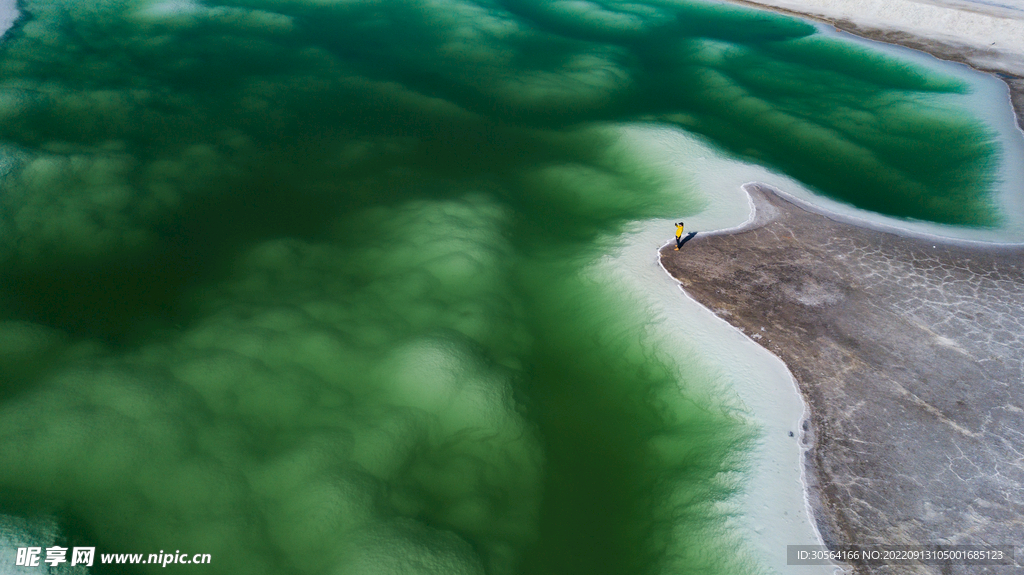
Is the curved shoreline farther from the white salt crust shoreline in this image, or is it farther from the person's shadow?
the person's shadow

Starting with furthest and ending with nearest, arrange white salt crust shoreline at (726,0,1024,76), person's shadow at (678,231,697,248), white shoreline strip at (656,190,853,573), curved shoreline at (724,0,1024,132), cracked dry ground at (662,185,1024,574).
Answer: white salt crust shoreline at (726,0,1024,76) → curved shoreline at (724,0,1024,132) → person's shadow at (678,231,697,248) → cracked dry ground at (662,185,1024,574) → white shoreline strip at (656,190,853,573)

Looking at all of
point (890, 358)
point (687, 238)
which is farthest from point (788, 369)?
point (687, 238)

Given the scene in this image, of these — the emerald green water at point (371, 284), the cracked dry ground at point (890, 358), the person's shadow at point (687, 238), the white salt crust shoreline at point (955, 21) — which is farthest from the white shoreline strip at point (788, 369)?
the white salt crust shoreline at point (955, 21)

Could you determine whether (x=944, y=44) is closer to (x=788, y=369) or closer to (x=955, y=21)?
(x=955, y=21)

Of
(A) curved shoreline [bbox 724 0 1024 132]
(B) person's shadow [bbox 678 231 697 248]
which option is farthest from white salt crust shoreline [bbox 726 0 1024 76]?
(B) person's shadow [bbox 678 231 697 248]

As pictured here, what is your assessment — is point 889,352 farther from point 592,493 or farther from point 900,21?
point 900,21

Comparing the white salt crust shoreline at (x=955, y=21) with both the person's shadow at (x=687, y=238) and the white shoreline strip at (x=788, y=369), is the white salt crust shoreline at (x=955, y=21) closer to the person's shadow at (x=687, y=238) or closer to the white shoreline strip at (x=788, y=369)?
the white shoreline strip at (x=788, y=369)

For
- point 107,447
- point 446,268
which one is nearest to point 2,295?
point 107,447
